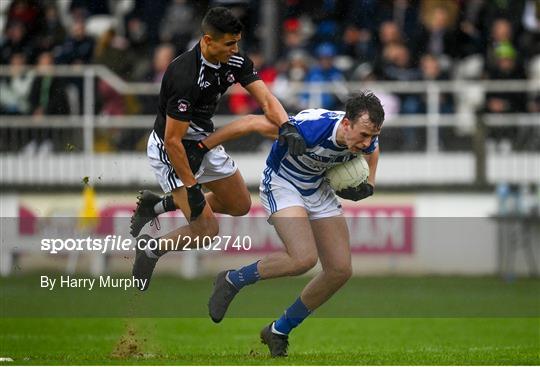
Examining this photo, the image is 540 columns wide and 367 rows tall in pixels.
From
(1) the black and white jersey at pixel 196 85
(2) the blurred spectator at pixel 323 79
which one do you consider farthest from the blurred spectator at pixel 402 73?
(1) the black and white jersey at pixel 196 85

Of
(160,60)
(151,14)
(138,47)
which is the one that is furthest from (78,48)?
(151,14)

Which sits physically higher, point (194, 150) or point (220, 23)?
point (220, 23)

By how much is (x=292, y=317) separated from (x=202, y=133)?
5.58 feet

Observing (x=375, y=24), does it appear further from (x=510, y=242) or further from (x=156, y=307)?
(x=156, y=307)

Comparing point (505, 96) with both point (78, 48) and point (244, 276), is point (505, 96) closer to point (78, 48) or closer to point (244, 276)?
point (78, 48)

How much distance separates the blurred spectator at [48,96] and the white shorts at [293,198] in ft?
31.1

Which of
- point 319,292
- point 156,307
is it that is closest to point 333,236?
point 319,292

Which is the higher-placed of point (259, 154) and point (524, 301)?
point (259, 154)

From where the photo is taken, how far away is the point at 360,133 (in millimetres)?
11188

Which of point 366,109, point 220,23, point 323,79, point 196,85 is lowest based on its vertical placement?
point 323,79

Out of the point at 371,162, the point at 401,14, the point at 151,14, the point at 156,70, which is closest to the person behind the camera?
the point at 371,162

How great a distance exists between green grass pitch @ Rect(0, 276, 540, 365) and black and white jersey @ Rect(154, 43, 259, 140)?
176cm

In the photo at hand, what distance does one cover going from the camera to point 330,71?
2084 cm

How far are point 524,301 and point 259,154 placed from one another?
4.62m
